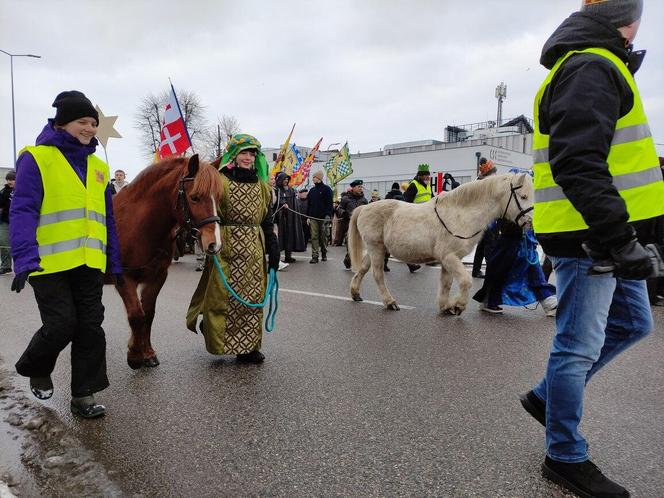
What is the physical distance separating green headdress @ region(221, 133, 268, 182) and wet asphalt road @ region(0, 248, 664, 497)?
1.59 metres

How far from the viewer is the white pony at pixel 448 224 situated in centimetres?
541

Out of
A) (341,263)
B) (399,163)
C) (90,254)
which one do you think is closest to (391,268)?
(341,263)

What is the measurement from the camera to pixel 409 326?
17.4ft

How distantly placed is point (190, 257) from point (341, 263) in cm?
423

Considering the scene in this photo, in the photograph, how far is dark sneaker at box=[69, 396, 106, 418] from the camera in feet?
9.69

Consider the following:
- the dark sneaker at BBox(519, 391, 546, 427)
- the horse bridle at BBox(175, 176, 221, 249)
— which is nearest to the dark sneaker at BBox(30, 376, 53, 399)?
the horse bridle at BBox(175, 176, 221, 249)

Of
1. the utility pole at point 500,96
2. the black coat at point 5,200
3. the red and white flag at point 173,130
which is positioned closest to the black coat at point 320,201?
the red and white flag at point 173,130

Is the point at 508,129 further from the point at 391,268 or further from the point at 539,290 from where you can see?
the point at 539,290

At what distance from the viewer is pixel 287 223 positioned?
1171 centimetres

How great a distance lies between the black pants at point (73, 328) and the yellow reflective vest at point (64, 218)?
0.31 feet

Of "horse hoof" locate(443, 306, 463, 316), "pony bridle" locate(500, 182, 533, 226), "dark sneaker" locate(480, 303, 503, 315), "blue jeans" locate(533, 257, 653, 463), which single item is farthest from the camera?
"dark sneaker" locate(480, 303, 503, 315)

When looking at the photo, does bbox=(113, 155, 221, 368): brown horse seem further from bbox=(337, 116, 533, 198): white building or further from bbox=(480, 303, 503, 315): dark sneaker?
bbox=(337, 116, 533, 198): white building

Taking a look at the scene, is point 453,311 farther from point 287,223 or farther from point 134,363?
point 287,223

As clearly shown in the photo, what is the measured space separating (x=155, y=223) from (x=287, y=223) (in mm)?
8006
